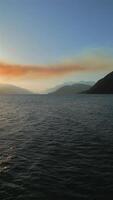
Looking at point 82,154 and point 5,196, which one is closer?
point 5,196

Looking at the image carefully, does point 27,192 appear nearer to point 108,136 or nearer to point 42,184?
point 42,184

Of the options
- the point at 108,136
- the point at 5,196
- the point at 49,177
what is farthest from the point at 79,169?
the point at 108,136

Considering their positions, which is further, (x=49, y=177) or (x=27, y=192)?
(x=49, y=177)

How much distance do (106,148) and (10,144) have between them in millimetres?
12855

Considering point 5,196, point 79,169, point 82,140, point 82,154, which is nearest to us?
point 5,196

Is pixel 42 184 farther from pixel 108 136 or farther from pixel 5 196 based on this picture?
pixel 108 136

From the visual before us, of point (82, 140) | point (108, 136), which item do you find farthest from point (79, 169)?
point (108, 136)

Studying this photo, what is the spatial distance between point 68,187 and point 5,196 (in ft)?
15.9

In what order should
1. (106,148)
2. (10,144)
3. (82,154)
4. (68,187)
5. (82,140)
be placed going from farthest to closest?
(82,140)
(10,144)
(106,148)
(82,154)
(68,187)

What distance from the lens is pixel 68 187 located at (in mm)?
19516

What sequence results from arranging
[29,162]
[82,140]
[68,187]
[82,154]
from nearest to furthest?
1. [68,187]
2. [29,162]
3. [82,154]
4. [82,140]

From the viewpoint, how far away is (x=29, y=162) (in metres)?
25.7

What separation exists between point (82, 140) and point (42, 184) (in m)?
17.0

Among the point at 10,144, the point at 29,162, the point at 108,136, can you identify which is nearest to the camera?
the point at 29,162
